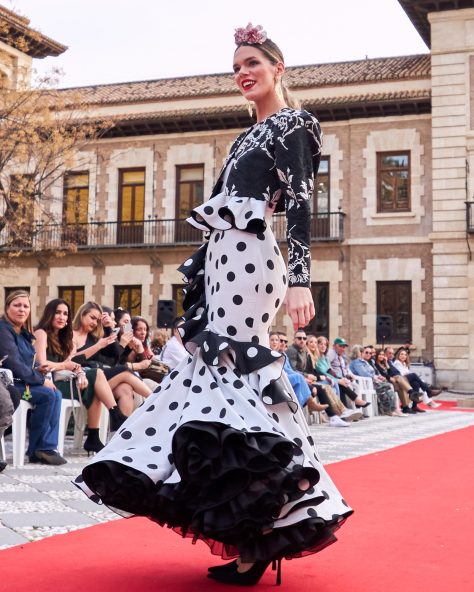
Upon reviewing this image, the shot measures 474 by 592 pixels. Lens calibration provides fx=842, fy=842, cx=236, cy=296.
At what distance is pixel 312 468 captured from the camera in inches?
102

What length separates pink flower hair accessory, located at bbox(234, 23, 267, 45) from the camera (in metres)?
2.98

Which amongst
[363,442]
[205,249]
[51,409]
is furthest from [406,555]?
[363,442]

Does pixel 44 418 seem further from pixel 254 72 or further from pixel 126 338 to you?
pixel 254 72

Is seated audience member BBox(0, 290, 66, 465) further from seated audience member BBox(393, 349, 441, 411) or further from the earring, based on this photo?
seated audience member BBox(393, 349, 441, 411)

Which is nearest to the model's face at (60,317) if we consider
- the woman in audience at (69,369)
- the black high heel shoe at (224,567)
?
the woman in audience at (69,369)

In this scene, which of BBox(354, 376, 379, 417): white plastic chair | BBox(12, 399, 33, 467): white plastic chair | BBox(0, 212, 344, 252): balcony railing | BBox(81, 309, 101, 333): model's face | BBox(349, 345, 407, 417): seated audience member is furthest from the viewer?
BBox(0, 212, 344, 252): balcony railing

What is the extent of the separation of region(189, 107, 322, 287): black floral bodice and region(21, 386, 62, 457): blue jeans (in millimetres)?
3781

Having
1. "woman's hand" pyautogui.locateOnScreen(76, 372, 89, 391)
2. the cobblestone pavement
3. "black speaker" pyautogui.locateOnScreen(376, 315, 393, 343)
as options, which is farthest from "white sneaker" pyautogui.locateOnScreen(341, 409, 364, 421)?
"black speaker" pyautogui.locateOnScreen(376, 315, 393, 343)

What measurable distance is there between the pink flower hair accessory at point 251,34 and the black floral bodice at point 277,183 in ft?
0.86

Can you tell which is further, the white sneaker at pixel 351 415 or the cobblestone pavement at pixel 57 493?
the white sneaker at pixel 351 415

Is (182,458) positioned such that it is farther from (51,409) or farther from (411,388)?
(411,388)

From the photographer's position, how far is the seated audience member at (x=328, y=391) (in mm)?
11766

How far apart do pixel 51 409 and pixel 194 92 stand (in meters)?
20.5

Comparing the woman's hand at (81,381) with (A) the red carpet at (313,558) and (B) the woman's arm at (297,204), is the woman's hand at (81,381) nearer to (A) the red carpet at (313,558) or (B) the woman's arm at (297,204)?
(A) the red carpet at (313,558)
